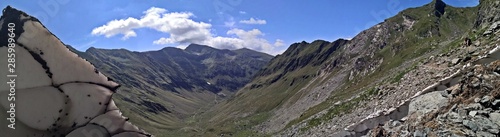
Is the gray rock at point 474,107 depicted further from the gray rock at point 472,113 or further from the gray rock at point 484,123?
the gray rock at point 484,123

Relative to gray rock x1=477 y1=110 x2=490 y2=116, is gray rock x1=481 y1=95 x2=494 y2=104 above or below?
above

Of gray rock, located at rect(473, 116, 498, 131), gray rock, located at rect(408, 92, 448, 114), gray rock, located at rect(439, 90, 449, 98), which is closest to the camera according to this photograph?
gray rock, located at rect(473, 116, 498, 131)

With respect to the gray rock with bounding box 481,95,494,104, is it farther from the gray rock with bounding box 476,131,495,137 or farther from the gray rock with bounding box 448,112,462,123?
the gray rock with bounding box 476,131,495,137

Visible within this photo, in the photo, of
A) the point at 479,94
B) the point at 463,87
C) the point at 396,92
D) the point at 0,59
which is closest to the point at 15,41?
the point at 0,59

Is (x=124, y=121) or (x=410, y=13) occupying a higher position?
(x=410, y=13)

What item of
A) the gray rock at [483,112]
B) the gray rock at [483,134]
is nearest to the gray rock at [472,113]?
the gray rock at [483,112]

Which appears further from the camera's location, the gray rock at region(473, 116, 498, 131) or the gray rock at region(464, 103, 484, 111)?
Result: the gray rock at region(464, 103, 484, 111)

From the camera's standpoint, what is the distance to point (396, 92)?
31.8m

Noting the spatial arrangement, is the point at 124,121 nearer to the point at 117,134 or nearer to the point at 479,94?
the point at 117,134

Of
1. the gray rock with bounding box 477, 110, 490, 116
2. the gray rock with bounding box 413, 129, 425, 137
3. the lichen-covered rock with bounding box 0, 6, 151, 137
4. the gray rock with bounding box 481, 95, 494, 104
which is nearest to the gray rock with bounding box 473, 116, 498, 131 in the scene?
the gray rock with bounding box 477, 110, 490, 116

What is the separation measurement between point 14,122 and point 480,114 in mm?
11305

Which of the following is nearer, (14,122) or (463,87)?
(14,122)

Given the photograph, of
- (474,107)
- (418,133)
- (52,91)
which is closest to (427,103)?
(418,133)

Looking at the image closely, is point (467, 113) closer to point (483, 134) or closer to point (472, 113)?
point (472, 113)
